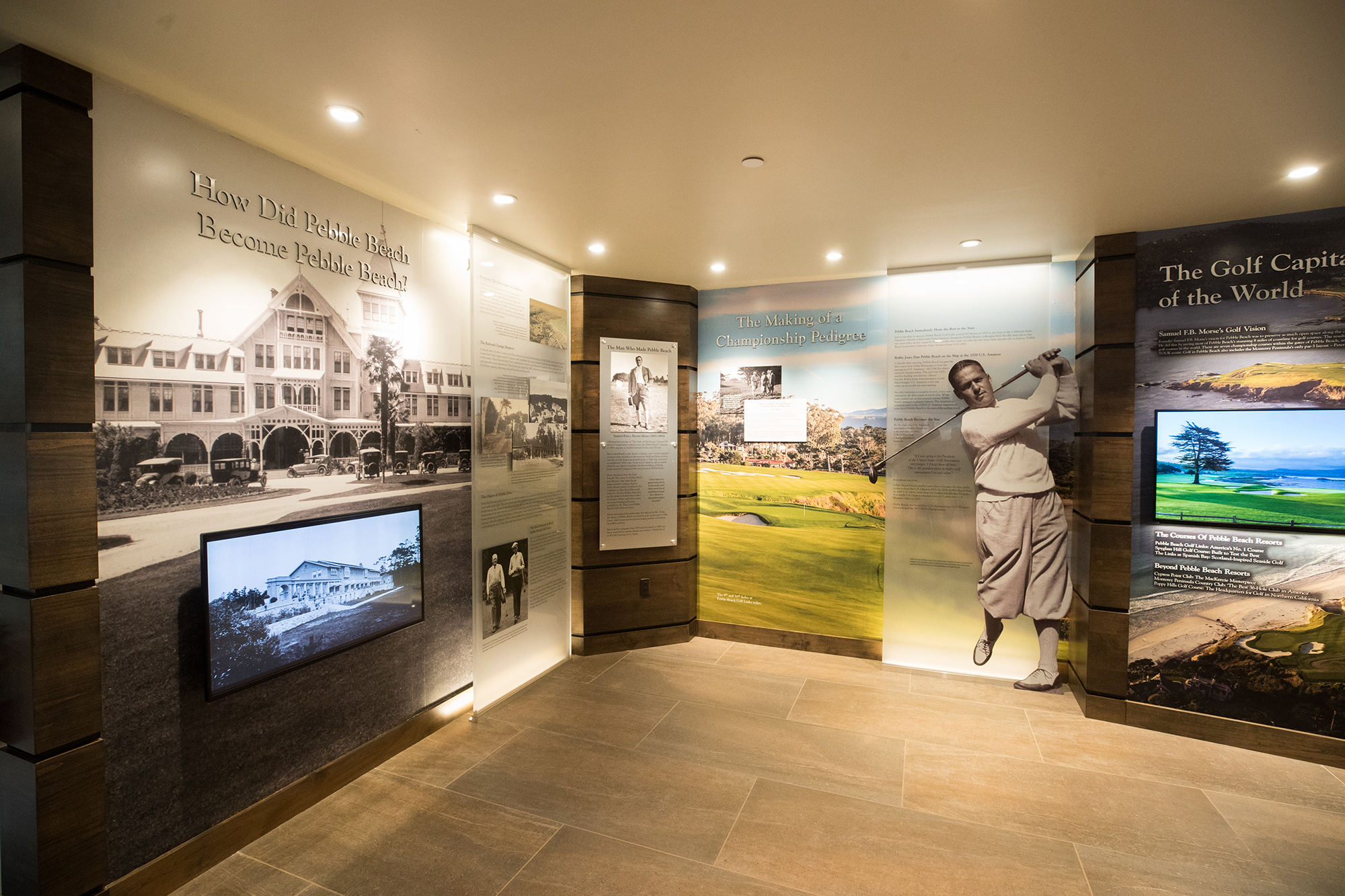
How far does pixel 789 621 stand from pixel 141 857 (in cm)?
408

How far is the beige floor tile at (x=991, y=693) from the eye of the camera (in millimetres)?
4004

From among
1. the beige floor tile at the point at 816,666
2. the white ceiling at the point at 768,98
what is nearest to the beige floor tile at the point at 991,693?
the beige floor tile at the point at 816,666

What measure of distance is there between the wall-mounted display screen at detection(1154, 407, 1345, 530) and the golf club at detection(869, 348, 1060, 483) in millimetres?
863

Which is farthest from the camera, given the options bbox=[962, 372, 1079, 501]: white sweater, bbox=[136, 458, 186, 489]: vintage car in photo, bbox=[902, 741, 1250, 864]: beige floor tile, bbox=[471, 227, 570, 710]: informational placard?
bbox=[962, 372, 1079, 501]: white sweater

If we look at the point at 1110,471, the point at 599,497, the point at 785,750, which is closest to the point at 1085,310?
the point at 1110,471

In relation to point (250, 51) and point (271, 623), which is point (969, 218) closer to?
point (250, 51)

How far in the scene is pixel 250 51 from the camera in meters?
2.00

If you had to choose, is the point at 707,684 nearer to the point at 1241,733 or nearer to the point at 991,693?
the point at 991,693

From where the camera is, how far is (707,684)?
14.1 ft

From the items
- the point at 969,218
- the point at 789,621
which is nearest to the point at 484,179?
the point at 969,218

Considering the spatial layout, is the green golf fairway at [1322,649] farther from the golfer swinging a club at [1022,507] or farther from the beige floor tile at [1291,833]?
the golfer swinging a club at [1022,507]

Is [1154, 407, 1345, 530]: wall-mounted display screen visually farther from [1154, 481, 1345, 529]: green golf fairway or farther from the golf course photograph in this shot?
the golf course photograph

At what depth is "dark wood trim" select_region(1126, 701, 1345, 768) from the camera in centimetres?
329

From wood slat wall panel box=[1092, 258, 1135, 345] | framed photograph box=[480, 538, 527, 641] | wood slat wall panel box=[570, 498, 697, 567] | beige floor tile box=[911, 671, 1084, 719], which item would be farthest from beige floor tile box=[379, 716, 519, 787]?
wood slat wall panel box=[1092, 258, 1135, 345]
